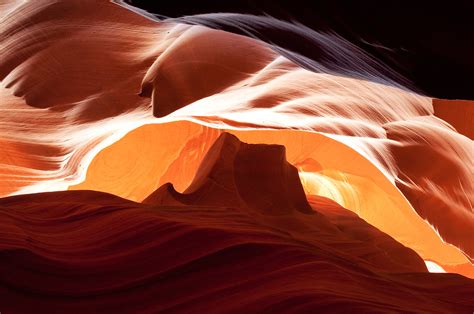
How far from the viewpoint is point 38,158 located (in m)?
1.55

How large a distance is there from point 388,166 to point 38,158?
0.79 m

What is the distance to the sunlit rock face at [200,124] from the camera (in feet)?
4.85

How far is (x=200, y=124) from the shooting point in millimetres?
1670

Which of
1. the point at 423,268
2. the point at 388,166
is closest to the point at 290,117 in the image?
the point at 388,166

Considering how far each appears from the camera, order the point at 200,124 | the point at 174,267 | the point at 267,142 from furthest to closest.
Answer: the point at 267,142 → the point at 200,124 → the point at 174,267

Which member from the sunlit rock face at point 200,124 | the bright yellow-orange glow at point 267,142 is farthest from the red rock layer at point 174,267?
the bright yellow-orange glow at point 267,142

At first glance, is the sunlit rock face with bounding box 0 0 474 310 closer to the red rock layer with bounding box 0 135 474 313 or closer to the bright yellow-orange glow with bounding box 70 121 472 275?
the bright yellow-orange glow with bounding box 70 121 472 275

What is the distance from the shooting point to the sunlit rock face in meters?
1.48

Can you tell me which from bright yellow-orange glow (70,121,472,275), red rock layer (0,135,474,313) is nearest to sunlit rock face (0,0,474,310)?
bright yellow-orange glow (70,121,472,275)

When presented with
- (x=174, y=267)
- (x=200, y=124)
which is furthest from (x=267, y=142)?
(x=174, y=267)

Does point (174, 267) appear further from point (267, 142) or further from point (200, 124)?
point (267, 142)

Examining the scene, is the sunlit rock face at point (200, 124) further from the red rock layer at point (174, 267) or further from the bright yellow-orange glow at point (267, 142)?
the red rock layer at point (174, 267)

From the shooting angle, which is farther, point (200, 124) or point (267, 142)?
point (267, 142)

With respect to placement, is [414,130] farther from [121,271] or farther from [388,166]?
[121,271]
